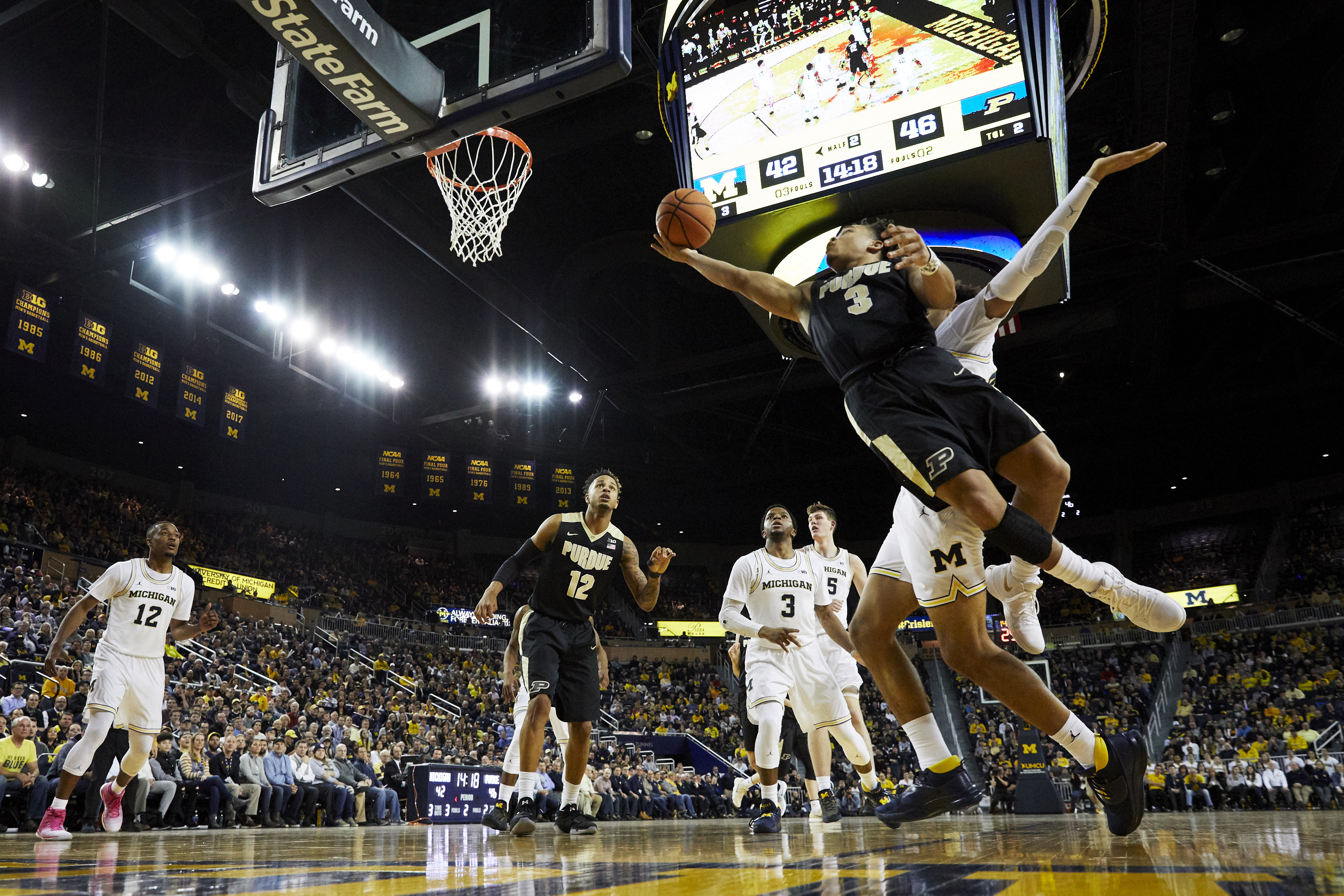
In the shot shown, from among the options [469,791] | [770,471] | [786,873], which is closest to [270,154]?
[786,873]

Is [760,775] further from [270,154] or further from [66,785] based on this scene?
[270,154]

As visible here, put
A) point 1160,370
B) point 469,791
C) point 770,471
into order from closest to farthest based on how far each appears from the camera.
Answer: point 469,791, point 1160,370, point 770,471

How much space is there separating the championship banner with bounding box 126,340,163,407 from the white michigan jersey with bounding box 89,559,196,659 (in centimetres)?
1517

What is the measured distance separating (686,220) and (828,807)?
4.52 metres

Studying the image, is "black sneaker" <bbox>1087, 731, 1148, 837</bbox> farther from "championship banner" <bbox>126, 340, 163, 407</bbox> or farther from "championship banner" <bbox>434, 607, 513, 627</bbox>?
"championship banner" <bbox>434, 607, 513, 627</bbox>

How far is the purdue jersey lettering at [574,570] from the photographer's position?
5.28 metres

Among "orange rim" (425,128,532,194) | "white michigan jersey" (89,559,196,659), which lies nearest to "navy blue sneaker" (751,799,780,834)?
"white michigan jersey" (89,559,196,659)

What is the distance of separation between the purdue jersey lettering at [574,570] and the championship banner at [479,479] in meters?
22.8

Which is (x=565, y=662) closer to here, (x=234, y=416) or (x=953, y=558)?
(x=953, y=558)

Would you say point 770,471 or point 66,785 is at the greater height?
point 770,471

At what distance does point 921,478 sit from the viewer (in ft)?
9.20

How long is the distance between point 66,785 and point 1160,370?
20.5m

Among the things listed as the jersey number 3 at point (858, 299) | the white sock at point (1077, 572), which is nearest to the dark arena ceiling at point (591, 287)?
the jersey number 3 at point (858, 299)

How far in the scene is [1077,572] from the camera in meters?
2.89
